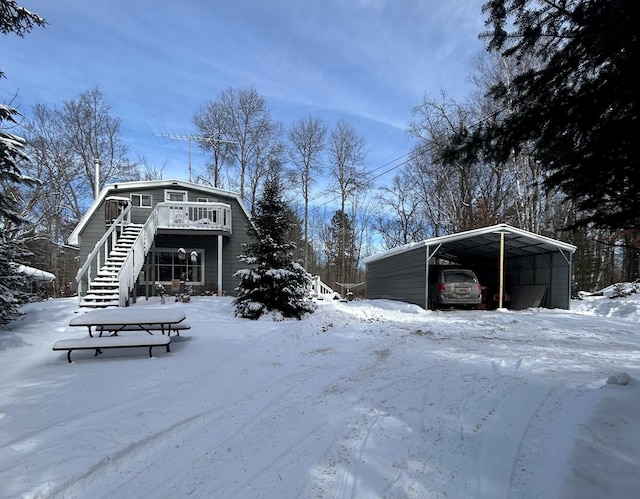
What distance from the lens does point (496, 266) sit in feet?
59.4

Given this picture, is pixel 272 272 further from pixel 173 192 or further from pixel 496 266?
pixel 496 266

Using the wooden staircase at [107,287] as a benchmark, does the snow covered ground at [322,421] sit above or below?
below

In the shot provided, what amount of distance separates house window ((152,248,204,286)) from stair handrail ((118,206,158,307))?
2712 millimetres

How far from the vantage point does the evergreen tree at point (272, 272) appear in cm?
1042

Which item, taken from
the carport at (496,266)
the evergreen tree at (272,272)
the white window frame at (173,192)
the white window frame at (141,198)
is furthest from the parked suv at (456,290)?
the white window frame at (141,198)

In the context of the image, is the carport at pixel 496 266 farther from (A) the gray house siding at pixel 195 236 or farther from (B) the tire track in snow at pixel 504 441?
(B) the tire track in snow at pixel 504 441

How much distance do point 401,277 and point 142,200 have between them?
12180mm

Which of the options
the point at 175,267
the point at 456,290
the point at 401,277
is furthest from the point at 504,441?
the point at 175,267

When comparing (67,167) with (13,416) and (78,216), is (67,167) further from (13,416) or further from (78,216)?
(13,416)

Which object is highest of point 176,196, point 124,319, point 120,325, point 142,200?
point 176,196

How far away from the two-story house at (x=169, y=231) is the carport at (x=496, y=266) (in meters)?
6.85

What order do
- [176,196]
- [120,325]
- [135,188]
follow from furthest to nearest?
[176,196]
[135,188]
[120,325]

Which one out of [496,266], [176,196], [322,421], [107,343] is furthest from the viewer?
[496,266]

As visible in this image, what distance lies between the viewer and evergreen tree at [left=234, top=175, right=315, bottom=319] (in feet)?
34.2
